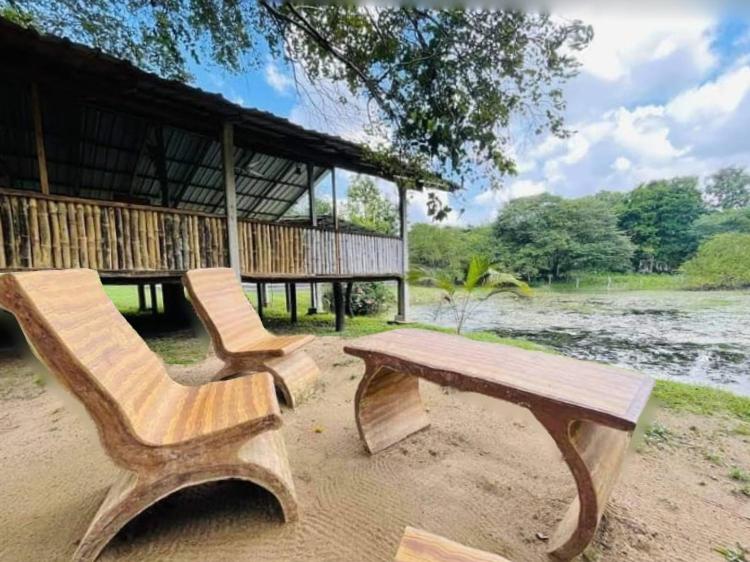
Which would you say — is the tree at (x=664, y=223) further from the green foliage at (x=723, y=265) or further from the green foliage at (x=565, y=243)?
the green foliage at (x=723, y=265)

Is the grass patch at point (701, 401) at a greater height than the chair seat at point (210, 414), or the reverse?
the chair seat at point (210, 414)

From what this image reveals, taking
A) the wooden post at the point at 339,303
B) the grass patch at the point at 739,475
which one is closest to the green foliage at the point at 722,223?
the wooden post at the point at 339,303

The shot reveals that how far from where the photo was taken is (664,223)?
30.5 metres

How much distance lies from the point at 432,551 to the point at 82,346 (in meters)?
1.31

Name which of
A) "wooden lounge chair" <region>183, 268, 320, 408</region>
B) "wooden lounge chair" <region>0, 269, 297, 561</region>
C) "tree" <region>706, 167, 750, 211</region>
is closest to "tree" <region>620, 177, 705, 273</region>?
"tree" <region>706, 167, 750, 211</region>

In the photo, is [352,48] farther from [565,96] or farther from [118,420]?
[118,420]

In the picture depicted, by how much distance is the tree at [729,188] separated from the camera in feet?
116

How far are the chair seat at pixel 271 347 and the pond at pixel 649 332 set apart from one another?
18.5 feet

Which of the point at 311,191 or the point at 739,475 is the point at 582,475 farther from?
the point at 311,191

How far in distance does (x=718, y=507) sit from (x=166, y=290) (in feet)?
33.0

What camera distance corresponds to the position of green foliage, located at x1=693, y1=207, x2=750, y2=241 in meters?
27.4

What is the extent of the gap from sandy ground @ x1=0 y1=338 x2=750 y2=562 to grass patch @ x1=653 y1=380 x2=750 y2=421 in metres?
0.71

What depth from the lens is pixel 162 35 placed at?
4387 mm

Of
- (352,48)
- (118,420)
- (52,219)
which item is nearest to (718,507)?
(118,420)
